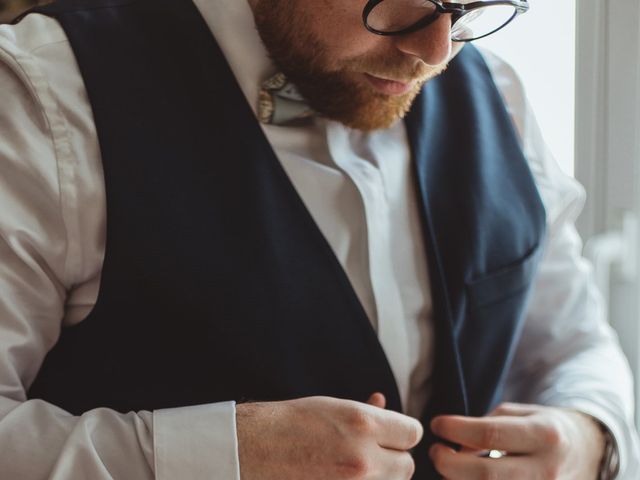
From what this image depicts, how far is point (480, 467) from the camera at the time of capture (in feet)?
3.93

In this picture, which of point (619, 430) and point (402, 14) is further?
point (619, 430)

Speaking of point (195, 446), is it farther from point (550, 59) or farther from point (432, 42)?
point (550, 59)

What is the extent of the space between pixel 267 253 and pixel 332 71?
0.27 m

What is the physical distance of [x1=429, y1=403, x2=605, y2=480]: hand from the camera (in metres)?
1.21

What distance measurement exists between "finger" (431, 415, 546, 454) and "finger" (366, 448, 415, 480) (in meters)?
0.13

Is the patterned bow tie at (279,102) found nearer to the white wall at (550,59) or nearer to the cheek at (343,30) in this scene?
the cheek at (343,30)

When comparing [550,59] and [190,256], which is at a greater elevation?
[190,256]

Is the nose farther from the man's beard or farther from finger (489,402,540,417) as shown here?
finger (489,402,540,417)

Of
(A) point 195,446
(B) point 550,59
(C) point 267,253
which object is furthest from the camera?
(B) point 550,59

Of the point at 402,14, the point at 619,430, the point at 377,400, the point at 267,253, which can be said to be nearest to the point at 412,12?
the point at 402,14

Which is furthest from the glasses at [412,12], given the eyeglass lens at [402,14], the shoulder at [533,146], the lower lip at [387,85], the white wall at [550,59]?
the white wall at [550,59]

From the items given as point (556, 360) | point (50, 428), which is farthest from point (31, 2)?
point (556, 360)

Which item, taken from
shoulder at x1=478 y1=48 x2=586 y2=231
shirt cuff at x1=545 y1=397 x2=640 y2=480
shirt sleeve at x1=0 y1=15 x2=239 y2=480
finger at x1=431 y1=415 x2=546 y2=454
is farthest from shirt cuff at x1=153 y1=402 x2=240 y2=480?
shoulder at x1=478 y1=48 x2=586 y2=231

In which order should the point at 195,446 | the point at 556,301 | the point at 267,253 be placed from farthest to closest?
the point at 556,301 → the point at 267,253 → the point at 195,446
